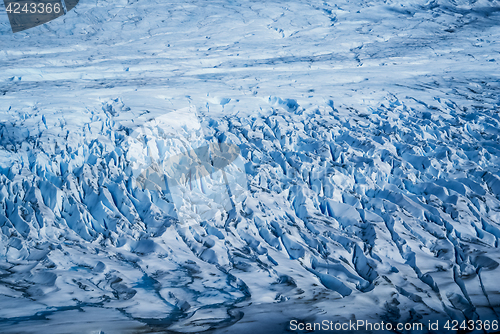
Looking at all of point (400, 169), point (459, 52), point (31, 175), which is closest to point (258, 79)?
point (400, 169)

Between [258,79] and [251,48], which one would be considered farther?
[251,48]

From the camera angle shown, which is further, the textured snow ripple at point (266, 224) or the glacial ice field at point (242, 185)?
the textured snow ripple at point (266, 224)

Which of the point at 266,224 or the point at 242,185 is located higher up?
the point at 242,185

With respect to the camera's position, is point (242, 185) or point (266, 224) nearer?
point (266, 224)

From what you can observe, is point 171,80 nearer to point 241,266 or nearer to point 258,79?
point 258,79

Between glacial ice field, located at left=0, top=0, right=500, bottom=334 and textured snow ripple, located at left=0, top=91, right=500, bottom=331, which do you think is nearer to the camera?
glacial ice field, located at left=0, top=0, right=500, bottom=334

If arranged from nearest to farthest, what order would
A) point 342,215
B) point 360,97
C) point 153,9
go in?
point 342,215 < point 360,97 < point 153,9

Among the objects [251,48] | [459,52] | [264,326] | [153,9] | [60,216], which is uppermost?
[153,9]

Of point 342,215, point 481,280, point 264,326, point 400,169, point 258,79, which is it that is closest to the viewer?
point 264,326
